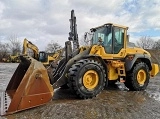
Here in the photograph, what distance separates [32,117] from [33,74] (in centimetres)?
107

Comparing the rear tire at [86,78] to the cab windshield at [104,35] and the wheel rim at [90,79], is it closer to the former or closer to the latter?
the wheel rim at [90,79]

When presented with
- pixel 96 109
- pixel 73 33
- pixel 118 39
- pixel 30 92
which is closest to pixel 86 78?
pixel 96 109

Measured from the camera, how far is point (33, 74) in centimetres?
534

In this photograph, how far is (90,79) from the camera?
6836mm

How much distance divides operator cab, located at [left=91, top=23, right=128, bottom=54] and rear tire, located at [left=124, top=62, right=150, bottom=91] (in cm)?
101

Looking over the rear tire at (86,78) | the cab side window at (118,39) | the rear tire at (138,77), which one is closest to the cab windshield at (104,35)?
the cab side window at (118,39)

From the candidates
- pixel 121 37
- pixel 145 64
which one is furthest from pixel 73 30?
pixel 145 64

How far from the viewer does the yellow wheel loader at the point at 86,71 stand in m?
5.25

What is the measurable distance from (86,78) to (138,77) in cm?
278

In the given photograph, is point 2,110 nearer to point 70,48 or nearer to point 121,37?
point 70,48

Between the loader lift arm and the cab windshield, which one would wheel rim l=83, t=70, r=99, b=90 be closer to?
the cab windshield

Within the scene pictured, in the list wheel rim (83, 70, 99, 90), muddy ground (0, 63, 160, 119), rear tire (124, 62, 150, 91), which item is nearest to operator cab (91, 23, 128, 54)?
rear tire (124, 62, 150, 91)

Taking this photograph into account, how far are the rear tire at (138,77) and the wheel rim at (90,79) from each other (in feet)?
6.31

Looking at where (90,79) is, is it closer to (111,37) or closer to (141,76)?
(111,37)
